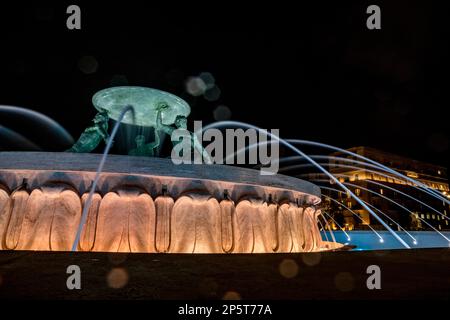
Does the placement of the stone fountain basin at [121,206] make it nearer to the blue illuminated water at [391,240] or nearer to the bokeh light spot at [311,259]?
the bokeh light spot at [311,259]

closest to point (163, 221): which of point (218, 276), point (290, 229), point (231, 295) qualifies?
point (218, 276)

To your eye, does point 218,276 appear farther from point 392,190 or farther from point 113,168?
point 392,190

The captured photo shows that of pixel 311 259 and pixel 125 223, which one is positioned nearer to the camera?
pixel 311 259

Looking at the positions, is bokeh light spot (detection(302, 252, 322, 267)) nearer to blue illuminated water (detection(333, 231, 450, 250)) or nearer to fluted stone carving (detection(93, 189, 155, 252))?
fluted stone carving (detection(93, 189, 155, 252))

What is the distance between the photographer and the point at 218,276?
146 inches

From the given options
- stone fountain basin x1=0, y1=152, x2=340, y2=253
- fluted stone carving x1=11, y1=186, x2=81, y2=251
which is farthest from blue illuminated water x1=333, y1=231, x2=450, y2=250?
fluted stone carving x1=11, y1=186, x2=81, y2=251

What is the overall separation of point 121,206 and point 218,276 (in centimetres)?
328

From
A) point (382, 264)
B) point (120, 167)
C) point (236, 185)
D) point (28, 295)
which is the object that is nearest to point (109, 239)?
point (120, 167)

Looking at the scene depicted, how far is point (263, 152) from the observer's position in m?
27.0

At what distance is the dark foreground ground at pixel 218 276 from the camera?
10.5 ft

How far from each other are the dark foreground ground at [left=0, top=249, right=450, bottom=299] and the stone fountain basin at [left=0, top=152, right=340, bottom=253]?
2024 millimetres

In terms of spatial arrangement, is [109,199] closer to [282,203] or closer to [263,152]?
[282,203]

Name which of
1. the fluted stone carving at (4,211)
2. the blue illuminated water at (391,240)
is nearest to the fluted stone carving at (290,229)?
the fluted stone carving at (4,211)

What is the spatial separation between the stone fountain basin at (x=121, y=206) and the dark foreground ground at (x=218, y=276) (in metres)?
2.02
